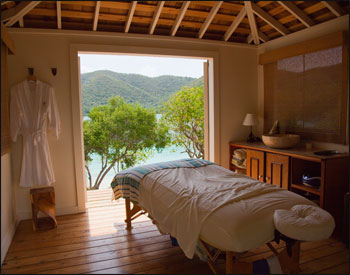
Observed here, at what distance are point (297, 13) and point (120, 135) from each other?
4.17 meters

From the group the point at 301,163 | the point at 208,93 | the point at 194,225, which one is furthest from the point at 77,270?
the point at 208,93

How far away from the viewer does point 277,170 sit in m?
3.48

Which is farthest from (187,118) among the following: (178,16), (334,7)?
(334,7)

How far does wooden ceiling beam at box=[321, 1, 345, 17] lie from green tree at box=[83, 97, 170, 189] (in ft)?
13.4

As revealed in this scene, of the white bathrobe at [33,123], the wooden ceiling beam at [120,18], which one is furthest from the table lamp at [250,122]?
the white bathrobe at [33,123]

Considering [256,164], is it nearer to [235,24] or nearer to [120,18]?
[235,24]

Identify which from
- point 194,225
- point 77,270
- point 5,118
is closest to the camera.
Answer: point 194,225

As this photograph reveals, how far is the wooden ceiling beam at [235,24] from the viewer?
147 inches

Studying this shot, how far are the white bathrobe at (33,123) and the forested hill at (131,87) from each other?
12.5ft

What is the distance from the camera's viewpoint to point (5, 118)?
9.48 ft

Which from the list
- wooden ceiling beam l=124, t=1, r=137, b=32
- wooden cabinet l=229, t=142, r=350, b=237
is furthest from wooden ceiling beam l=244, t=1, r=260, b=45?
wooden cabinet l=229, t=142, r=350, b=237

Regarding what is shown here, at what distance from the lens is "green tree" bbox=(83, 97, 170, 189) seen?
6082 mm

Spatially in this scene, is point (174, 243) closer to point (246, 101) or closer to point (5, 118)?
point (5, 118)

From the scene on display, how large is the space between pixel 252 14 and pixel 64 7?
2324 mm
